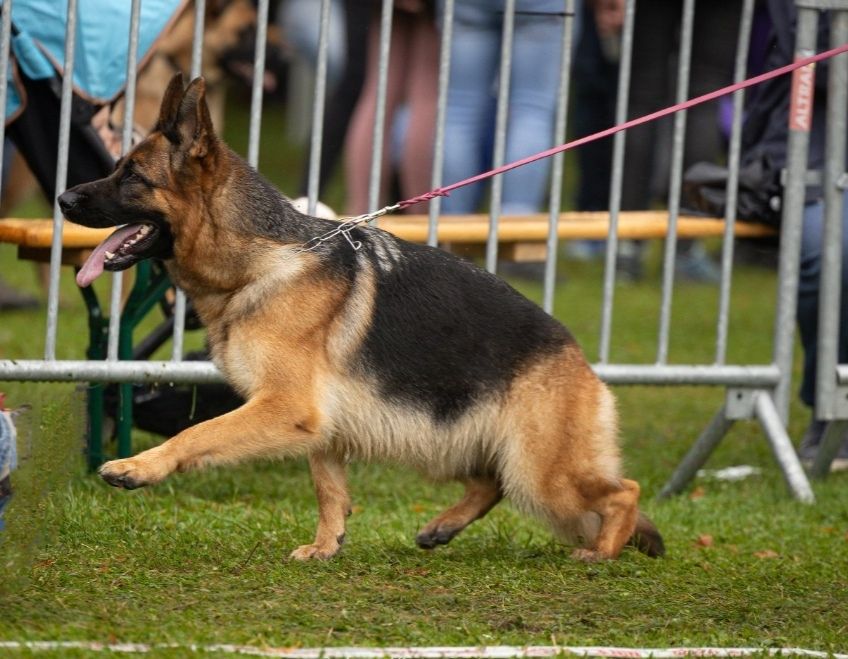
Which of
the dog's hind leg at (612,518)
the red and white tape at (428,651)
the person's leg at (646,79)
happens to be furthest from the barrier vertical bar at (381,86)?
the person's leg at (646,79)

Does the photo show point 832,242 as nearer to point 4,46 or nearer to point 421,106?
point 4,46

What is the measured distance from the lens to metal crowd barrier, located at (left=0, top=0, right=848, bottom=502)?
5.09 m

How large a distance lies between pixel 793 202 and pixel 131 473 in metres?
3.05

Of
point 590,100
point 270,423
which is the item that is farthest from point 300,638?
point 590,100

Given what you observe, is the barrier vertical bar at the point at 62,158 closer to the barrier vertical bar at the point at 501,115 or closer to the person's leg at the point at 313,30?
the barrier vertical bar at the point at 501,115

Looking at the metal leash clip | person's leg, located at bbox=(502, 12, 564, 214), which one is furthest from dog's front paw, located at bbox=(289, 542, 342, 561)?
person's leg, located at bbox=(502, 12, 564, 214)

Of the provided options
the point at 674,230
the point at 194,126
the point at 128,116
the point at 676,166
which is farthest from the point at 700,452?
the point at 194,126

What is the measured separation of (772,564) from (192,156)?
222cm

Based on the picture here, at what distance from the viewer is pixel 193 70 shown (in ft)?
16.2

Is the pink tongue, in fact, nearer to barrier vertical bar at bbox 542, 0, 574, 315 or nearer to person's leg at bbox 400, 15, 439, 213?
barrier vertical bar at bbox 542, 0, 574, 315

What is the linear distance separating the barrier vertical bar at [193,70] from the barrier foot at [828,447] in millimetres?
2574

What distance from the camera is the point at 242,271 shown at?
4.08m

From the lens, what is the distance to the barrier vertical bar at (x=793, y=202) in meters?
5.47

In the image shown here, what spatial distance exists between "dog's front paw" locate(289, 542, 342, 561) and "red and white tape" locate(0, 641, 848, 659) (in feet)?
3.13
